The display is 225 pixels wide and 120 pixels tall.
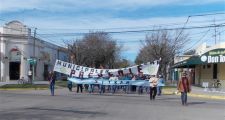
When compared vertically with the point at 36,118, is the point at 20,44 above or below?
above

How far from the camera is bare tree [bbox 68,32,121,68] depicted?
236ft

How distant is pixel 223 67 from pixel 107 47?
32.0m

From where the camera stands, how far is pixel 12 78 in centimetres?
6394

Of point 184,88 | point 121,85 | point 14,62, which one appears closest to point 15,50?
point 14,62

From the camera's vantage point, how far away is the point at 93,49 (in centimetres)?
7275

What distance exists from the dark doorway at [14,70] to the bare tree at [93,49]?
8.88m

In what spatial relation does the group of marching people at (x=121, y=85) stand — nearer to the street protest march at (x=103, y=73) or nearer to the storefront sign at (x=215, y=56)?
the street protest march at (x=103, y=73)

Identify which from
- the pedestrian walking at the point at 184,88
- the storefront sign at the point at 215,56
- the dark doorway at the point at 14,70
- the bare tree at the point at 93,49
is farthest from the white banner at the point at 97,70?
the bare tree at the point at 93,49

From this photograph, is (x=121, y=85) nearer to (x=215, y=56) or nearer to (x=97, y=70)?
(x=97, y=70)

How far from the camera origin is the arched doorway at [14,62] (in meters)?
64.1

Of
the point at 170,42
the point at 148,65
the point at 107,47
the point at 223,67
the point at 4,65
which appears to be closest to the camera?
the point at 148,65

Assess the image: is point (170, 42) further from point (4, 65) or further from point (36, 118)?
point (36, 118)

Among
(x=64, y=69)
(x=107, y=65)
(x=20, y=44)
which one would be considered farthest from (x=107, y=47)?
(x=64, y=69)

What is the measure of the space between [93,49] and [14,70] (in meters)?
13.2
